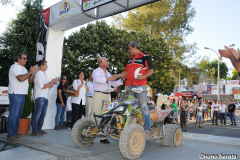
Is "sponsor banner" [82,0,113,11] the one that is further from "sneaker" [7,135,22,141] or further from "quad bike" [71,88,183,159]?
"sneaker" [7,135,22,141]

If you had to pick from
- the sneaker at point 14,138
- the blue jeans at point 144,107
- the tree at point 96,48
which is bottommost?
the sneaker at point 14,138

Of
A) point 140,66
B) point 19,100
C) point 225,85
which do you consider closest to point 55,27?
point 19,100

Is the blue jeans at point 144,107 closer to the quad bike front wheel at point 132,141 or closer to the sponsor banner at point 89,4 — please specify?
the quad bike front wheel at point 132,141

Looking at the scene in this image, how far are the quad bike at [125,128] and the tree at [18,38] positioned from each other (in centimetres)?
1561

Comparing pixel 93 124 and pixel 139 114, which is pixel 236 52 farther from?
pixel 93 124

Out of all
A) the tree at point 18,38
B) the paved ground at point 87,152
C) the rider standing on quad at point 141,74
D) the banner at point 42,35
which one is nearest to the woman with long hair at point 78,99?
the paved ground at point 87,152

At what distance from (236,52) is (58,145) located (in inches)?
156

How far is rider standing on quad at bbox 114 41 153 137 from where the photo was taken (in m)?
4.12

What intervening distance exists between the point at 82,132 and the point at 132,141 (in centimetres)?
125

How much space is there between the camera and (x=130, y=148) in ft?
11.6

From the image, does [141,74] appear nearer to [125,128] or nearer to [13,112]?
[125,128]

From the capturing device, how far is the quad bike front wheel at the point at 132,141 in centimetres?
351

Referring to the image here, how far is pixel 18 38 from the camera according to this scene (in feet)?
60.5

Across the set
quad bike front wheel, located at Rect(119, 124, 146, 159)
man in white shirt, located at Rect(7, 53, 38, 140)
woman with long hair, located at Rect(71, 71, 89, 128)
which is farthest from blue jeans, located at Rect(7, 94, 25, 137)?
quad bike front wheel, located at Rect(119, 124, 146, 159)
